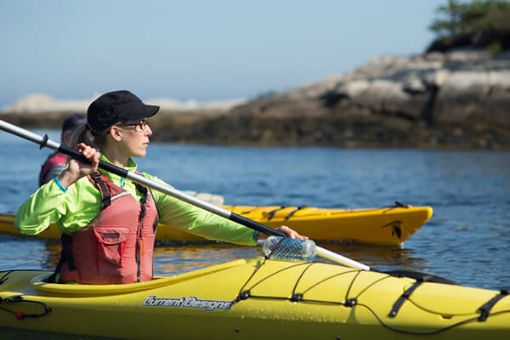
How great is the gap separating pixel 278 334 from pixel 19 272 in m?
1.79

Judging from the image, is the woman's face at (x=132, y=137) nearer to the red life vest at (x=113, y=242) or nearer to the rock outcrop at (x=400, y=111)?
the red life vest at (x=113, y=242)

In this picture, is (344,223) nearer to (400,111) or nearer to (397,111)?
(400,111)

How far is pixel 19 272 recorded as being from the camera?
536cm

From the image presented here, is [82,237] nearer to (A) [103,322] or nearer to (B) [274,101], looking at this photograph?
(A) [103,322]

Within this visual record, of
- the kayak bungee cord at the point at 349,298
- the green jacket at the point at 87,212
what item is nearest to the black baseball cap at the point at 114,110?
the green jacket at the point at 87,212

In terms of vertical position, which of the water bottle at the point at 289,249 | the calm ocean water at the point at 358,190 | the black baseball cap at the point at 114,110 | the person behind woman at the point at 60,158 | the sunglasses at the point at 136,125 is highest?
the black baseball cap at the point at 114,110

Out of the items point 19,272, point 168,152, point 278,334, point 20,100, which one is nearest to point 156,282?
point 278,334

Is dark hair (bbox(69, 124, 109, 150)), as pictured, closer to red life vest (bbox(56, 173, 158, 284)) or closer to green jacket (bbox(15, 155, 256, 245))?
green jacket (bbox(15, 155, 256, 245))

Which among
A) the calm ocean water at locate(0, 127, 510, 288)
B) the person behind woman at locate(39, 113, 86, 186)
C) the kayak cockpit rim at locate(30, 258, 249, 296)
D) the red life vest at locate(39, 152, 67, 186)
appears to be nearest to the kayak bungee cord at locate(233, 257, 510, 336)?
the kayak cockpit rim at locate(30, 258, 249, 296)

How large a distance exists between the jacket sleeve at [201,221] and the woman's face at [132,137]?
1.13 feet

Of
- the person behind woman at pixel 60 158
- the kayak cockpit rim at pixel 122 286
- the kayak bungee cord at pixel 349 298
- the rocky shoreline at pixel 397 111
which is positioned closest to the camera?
the kayak bungee cord at pixel 349 298

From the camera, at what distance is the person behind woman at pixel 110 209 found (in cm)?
455

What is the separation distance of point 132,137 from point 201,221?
64 cm

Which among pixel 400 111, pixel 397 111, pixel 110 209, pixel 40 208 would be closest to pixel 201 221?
pixel 110 209
